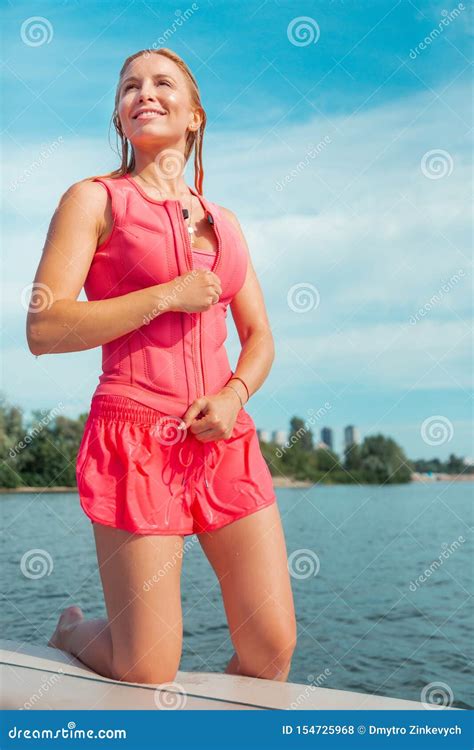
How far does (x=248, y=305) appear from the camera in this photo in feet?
7.78

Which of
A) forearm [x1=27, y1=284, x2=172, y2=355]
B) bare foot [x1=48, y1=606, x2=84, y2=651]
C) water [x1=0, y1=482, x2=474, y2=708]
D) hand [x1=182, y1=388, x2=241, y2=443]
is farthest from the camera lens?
water [x1=0, y1=482, x2=474, y2=708]

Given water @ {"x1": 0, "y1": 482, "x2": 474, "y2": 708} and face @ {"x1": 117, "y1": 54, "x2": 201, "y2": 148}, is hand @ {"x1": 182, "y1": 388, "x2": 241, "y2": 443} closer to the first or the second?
face @ {"x1": 117, "y1": 54, "x2": 201, "y2": 148}

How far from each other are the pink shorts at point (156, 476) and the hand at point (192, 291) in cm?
29

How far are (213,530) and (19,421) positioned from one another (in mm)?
29912

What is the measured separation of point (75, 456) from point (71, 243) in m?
26.6

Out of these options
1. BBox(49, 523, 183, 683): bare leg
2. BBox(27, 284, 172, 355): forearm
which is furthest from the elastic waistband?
BBox(49, 523, 183, 683): bare leg

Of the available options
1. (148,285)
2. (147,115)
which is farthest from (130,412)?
(147,115)

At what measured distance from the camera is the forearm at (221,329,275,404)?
2238 millimetres

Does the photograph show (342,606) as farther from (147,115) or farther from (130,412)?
(147,115)

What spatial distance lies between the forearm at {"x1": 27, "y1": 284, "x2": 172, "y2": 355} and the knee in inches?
35.7

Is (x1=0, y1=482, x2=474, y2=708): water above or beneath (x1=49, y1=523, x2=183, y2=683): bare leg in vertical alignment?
beneath

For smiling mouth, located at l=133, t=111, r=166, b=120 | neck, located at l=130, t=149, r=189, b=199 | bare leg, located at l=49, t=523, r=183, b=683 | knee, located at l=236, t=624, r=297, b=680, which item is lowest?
knee, located at l=236, t=624, r=297, b=680
